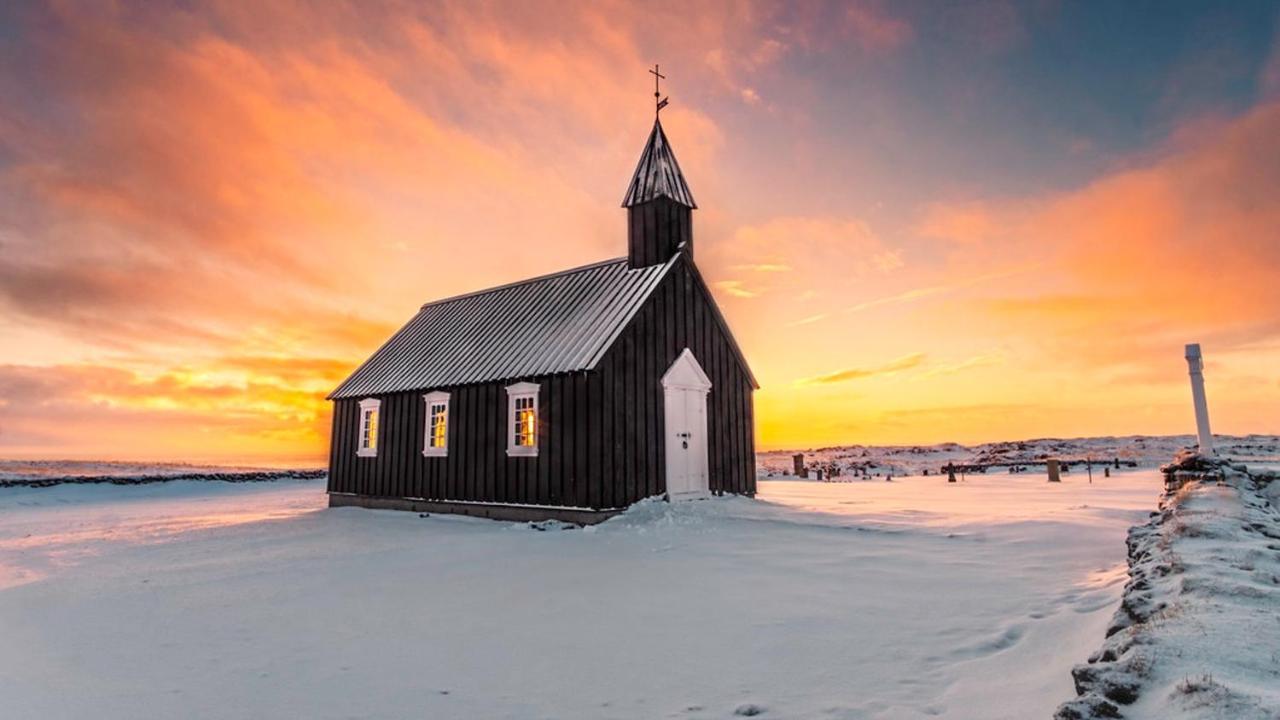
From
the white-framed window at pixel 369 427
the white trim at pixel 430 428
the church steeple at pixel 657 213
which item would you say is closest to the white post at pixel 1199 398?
the church steeple at pixel 657 213

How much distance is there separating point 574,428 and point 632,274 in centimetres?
546

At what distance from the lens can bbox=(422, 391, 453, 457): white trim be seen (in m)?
18.9

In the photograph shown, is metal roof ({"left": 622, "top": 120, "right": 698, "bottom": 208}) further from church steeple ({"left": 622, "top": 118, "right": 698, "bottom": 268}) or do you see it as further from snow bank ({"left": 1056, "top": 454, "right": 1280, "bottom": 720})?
snow bank ({"left": 1056, "top": 454, "right": 1280, "bottom": 720})

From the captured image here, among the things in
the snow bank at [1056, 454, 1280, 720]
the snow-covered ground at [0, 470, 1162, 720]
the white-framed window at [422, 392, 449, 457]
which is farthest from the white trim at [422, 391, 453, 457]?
the snow bank at [1056, 454, 1280, 720]

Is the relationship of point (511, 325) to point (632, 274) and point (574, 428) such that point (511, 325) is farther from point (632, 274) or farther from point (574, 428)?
point (574, 428)

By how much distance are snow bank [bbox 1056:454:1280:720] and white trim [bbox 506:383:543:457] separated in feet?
41.7

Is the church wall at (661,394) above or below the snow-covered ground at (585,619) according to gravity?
above

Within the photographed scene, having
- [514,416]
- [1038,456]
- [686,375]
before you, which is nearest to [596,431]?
[514,416]

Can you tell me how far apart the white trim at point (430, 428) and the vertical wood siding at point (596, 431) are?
0.49ft

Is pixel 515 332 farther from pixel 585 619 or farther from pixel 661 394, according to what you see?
pixel 585 619

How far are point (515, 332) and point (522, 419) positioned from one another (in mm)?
3616

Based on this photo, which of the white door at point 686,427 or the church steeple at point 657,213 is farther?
the church steeple at point 657,213

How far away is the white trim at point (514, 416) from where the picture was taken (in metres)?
16.6

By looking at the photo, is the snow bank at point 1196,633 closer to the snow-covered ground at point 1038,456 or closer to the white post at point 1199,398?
the white post at point 1199,398
